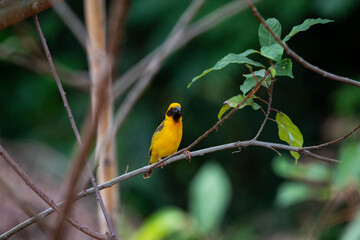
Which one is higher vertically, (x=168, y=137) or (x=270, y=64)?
(x=168, y=137)

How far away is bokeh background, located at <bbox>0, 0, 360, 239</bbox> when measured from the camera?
5.98m

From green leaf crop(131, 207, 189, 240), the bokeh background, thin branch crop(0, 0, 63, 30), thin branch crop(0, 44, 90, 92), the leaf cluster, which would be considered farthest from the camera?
the bokeh background

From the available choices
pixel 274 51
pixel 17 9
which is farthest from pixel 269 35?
pixel 17 9

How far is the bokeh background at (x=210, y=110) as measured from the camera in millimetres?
5980

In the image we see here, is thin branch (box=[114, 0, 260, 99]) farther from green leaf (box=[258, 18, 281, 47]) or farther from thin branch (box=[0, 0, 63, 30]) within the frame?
green leaf (box=[258, 18, 281, 47])

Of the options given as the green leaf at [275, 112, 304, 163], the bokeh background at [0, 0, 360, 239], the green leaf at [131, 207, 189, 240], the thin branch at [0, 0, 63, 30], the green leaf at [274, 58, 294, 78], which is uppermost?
the bokeh background at [0, 0, 360, 239]

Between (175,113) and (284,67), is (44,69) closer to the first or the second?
(284,67)

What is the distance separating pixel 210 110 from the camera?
22.1 ft

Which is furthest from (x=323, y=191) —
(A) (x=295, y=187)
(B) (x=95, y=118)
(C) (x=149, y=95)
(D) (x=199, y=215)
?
(C) (x=149, y=95)

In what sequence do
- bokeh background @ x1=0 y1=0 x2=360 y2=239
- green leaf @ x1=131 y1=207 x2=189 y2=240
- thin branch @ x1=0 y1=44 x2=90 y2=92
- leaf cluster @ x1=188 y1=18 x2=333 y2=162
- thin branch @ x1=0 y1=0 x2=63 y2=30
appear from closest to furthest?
thin branch @ x1=0 y1=0 x2=63 y2=30 < leaf cluster @ x1=188 y1=18 x2=333 y2=162 < thin branch @ x1=0 y1=44 x2=90 y2=92 < green leaf @ x1=131 y1=207 x2=189 y2=240 < bokeh background @ x1=0 y1=0 x2=360 y2=239

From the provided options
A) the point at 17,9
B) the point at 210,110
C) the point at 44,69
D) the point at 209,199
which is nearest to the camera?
the point at 17,9

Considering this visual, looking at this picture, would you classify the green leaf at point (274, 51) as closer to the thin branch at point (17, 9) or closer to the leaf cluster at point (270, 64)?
the leaf cluster at point (270, 64)

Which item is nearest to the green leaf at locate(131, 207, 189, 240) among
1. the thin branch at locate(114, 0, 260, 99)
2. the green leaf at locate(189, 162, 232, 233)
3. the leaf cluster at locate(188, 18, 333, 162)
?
the green leaf at locate(189, 162, 232, 233)

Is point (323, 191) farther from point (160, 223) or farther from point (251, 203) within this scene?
point (251, 203)
